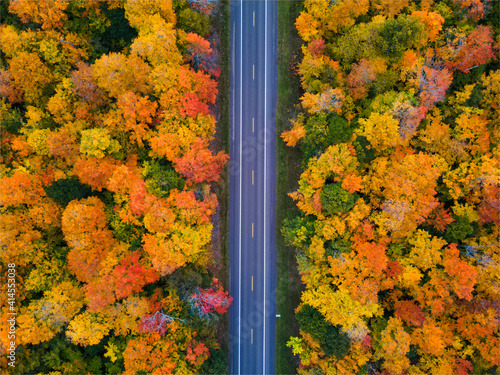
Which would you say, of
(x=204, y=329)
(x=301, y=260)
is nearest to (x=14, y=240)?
(x=204, y=329)

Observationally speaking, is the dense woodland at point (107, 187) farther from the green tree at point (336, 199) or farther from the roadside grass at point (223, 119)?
the green tree at point (336, 199)

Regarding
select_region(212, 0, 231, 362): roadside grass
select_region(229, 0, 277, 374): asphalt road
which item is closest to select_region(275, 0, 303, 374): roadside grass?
select_region(229, 0, 277, 374): asphalt road

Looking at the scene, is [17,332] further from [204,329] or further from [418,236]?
[418,236]

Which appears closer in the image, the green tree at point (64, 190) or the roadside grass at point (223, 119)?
the green tree at point (64, 190)

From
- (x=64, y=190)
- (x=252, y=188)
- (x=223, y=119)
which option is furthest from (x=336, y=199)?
(x=64, y=190)

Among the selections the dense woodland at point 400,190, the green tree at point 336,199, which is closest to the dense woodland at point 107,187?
the dense woodland at point 400,190
